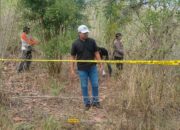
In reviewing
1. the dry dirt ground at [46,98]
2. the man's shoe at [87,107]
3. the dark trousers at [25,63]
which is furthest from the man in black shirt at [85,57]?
the dark trousers at [25,63]

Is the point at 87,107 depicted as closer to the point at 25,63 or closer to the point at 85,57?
the point at 85,57

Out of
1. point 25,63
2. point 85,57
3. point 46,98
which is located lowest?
point 46,98

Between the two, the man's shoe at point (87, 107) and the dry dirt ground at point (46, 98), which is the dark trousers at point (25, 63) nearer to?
the dry dirt ground at point (46, 98)

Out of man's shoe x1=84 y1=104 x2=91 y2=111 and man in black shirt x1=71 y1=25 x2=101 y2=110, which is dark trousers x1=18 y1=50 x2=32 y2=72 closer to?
man in black shirt x1=71 y1=25 x2=101 y2=110

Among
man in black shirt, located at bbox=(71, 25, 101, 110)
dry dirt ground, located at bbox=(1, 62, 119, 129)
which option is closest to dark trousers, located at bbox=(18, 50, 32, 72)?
dry dirt ground, located at bbox=(1, 62, 119, 129)

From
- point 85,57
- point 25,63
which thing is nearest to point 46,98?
point 85,57

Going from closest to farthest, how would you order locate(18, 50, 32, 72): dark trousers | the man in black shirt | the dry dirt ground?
1. the dry dirt ground
2. the man in black shirt
3. locate(18, 50, 32, 72): dark trousers

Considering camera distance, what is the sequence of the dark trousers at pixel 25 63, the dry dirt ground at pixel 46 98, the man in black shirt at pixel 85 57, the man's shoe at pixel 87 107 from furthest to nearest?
1. the dark trousers at pixel 25 63
2. the man in black shirt at pixel 85 57
3. the man's shoe at pixel 87 107
4. the dry dirt ground at pixel 46 98

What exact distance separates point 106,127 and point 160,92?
3.16 ft

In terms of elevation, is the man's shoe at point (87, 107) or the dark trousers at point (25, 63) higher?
the dark trousers at point (25, 63)

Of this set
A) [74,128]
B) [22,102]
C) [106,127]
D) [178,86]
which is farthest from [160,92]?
[22,102]

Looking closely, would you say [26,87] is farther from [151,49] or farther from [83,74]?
[151,49]

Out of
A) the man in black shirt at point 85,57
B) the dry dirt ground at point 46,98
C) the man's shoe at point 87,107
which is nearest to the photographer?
the dry dirt ground at point 46,98

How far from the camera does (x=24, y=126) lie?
655 cm
